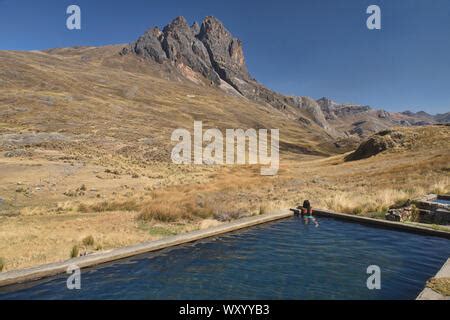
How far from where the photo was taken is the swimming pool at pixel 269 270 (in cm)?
913

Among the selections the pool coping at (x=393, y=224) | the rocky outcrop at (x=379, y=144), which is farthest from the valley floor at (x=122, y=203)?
the rocky outcrop at (x=379, y=144)

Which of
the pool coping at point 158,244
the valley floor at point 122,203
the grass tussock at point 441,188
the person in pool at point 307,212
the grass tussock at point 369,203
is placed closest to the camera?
the pool coping at point 158,244

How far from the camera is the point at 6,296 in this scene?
344 inches

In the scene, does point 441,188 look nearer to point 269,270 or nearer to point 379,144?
point 269,270

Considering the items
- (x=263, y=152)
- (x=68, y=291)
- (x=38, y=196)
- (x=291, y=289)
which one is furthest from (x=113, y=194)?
(x=263, y=152)

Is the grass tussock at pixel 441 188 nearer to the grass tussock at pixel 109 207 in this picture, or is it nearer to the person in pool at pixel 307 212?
the person in pool at pixel 307 212

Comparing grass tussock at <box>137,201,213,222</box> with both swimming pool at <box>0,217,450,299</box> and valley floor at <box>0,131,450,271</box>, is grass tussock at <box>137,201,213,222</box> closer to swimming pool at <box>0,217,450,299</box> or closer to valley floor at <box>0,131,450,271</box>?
valley floor at <box>0,131,450,271</box>

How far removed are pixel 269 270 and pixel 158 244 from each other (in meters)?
4.25

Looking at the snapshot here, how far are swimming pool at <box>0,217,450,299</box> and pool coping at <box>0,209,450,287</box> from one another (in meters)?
0.25

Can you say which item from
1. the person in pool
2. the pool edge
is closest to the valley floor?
the pool edge

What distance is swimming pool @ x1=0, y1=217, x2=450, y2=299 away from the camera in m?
9.13

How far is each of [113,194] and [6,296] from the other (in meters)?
21.6

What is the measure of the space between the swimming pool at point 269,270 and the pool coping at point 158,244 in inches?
9.8
